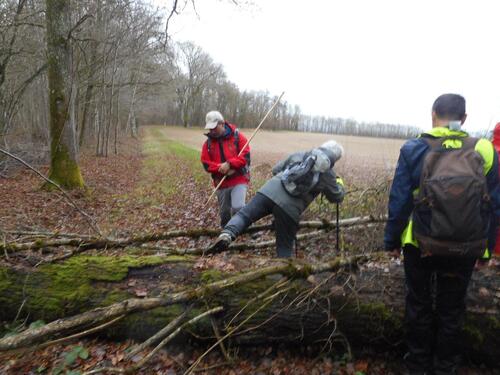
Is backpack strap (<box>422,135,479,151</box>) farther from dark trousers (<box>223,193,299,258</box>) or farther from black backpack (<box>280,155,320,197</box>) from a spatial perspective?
dark trousers (<box>223,193,299,258</box>)

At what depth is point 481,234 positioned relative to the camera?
234 centimetres

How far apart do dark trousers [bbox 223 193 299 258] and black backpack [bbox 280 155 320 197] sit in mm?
279

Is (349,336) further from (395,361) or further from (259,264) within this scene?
(259,264)

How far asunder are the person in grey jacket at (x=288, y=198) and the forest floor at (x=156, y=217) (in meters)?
1.27

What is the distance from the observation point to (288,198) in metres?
3.89

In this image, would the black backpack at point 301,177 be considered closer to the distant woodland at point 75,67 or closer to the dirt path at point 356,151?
the dirt path at point 356,151

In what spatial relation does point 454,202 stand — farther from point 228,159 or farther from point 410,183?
point 228,159

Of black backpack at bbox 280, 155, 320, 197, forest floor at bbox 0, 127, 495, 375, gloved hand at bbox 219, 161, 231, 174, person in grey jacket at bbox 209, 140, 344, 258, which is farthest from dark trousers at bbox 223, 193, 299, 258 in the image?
gloved hand at bbox 219, 161, 231, 174

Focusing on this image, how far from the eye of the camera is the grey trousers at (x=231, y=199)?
5297mm

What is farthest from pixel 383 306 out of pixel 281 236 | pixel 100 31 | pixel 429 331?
pixel 100 31

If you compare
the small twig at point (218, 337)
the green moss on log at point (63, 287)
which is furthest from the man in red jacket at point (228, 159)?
the small twig at point (218, 337)

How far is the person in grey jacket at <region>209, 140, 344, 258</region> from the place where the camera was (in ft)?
12.5

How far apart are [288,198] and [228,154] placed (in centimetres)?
180

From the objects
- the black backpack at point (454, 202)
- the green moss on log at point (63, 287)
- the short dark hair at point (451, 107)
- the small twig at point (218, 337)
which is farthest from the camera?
the green moss on log at point (63, 287)
